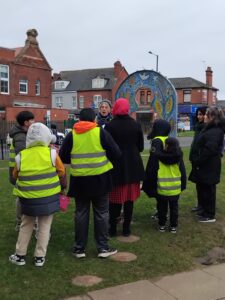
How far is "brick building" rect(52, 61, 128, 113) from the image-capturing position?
208 feet

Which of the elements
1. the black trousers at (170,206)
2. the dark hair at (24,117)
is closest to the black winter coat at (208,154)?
the black trousers at (170,206)

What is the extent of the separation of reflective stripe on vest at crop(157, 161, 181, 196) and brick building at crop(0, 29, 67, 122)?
114 feet

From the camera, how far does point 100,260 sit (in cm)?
530

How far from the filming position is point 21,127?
6.00 m

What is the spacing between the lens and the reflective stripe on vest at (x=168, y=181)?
6.41m

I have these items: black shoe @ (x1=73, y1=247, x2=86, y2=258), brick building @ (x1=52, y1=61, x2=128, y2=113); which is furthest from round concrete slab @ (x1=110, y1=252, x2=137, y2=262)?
brick building @ (x1=52, y1=61, x2=128, y2=113)

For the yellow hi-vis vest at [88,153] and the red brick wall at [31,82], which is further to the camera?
the red brick wall at [31,82]

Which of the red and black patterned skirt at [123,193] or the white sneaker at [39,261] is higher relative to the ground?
the red and black patterned skirt at [123,193]

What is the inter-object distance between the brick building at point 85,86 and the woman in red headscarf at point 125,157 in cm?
5601

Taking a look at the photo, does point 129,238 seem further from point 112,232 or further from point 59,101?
point 59,101

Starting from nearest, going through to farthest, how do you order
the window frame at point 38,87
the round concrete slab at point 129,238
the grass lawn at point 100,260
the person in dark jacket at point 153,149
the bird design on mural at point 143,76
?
the grass lawn at point 100,260
the round concrete slab at point 129,238
the person in dark jacket at point 153,149
the bird design on mural at point 143,76
the window frame at point 38,87

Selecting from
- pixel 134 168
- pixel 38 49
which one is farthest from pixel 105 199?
pixel 38 49

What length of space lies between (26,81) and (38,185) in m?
41.5

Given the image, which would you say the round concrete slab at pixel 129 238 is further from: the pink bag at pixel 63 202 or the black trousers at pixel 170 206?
the pink bag at pixel 63 202
